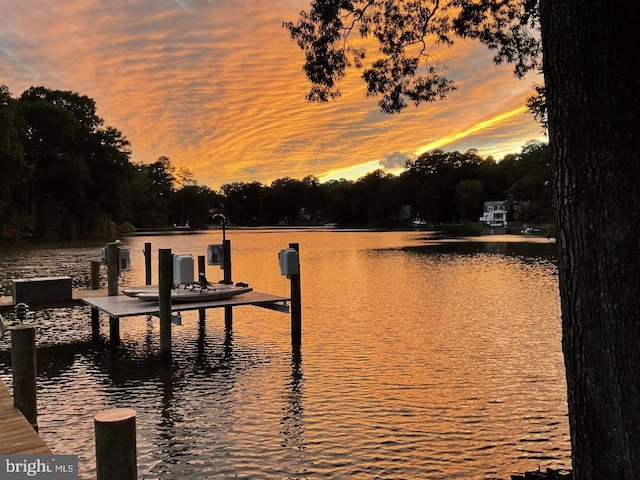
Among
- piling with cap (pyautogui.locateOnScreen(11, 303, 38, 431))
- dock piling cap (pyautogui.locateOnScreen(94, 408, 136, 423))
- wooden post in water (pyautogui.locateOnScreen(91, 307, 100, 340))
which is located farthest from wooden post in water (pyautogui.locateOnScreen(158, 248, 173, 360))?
dock piling cap (pyautogui.locateOnScreen(94, 408, 136, 423))

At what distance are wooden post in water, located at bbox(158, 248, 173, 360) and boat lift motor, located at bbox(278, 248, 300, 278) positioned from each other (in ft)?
7.49

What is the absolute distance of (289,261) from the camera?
11836 mm

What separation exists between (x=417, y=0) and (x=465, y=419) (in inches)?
233

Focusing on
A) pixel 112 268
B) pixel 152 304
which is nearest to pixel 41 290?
pixel 112 268

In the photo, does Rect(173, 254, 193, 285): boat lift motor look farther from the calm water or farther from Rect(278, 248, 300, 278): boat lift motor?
Rect(278, 248, 300, 278): boat lift motor

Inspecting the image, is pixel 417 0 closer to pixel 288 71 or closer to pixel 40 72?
Result: pixel 288 71

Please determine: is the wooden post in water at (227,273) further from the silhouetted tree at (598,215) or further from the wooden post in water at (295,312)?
the silhouetted tree at (598,215)

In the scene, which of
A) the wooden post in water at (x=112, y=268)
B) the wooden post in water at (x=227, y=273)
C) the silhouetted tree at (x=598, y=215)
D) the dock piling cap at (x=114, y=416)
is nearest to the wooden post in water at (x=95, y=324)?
the wooden post in water at (x=112, y=268)

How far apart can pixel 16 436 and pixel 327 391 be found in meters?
4.77

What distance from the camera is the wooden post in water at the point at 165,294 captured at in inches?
412

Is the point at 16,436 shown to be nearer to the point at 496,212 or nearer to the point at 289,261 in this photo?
the point at 289,261

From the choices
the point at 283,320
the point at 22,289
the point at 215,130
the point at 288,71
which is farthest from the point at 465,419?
the point at 215,130

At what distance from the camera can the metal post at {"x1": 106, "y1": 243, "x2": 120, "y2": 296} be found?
13.6 metres

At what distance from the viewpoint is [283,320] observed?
1524 centimetres
